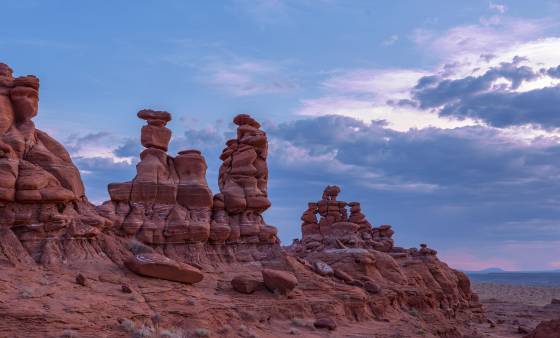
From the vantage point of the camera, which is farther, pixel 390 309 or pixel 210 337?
pixel 390 309

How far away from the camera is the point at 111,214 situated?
30.3 metres

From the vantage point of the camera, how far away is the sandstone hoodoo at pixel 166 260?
70.8 ft

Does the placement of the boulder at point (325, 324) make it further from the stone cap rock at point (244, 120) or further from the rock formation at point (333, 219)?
the rock formation at point (333, 219)

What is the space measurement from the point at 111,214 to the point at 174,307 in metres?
8.21

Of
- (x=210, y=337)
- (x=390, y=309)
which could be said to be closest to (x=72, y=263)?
(x=210, y=337)

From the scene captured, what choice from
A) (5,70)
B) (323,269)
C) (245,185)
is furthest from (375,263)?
(5,70)

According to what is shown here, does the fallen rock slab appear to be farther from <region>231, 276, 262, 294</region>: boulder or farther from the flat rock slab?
the flat rock slab

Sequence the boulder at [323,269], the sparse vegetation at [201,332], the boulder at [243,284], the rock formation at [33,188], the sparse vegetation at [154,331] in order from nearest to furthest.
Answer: the sparse vegetation at [154,331] → the sparse vegetation at [201,332] → the rock formation at [33,188] → the boulder at [243,284] → the boulder at [323,269]

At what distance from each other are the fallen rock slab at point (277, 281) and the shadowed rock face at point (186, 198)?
496cm

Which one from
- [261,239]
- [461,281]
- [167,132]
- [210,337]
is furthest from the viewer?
[461,281]

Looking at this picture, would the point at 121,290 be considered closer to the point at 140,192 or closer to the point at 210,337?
the point at 210,337

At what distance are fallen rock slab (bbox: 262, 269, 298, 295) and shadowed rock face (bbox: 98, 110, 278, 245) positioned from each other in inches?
195

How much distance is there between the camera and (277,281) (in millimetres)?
29141

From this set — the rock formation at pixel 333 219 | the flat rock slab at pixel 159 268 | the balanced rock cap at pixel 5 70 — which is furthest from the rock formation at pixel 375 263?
the balanced rock cap at pixel 5 70
